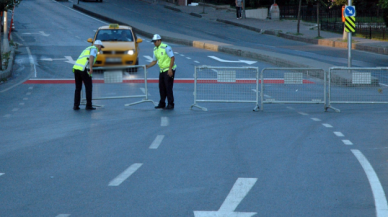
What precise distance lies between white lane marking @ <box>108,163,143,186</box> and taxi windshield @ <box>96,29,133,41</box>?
54.5 feet

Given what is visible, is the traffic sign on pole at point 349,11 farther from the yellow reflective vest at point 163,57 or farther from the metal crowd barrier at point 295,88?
the yellow reflective vest at point 163,57

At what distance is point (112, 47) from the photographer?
23656 mm

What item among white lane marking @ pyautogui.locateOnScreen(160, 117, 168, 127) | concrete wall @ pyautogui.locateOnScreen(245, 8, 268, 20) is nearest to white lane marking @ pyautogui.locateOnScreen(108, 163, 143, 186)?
white lane marking @ pyautogui.locateOnScreen(160, 117, 168, 127)

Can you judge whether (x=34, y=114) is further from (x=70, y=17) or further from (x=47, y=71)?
(x=70, y=17)

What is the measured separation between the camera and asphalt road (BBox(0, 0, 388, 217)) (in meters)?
6.51

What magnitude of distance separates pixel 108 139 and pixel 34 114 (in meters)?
3.93

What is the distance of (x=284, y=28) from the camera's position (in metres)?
46.4

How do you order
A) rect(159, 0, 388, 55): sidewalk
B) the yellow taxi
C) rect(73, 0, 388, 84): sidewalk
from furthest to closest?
1. rect(159, 0, 388, 55): sidewalk
2. rect(73, 0, 388, 84): sidewalk
3. the yellow taxi

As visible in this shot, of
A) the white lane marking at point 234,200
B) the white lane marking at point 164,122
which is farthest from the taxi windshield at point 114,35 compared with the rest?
the white lane marking at point 234,200

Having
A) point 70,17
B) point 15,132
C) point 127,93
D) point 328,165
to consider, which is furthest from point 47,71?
point 70,17

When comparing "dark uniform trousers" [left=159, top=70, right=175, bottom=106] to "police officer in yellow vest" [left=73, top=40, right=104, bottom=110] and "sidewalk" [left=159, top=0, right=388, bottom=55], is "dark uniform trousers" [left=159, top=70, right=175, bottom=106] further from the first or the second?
"sidewalk" [left=159, top=0, right=388, bottom=55]

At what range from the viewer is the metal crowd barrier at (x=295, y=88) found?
14758mm

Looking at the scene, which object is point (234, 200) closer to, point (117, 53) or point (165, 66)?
point (165, 66)

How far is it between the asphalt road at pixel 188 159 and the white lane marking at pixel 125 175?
0.03m
